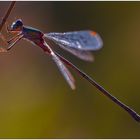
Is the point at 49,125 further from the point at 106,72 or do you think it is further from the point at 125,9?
the point at 125,9

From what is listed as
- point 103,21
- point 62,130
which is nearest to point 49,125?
point 62,130

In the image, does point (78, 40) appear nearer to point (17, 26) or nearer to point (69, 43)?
point (69, 43)

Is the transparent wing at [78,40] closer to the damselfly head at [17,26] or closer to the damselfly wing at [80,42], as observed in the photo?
the damselfly wing at [80,42]

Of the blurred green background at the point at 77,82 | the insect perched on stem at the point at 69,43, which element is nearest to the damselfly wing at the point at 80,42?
the insect perched on stem at the point at 69,43

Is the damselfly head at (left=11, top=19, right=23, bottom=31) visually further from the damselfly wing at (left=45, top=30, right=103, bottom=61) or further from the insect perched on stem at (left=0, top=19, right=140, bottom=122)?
the damselfly wing at (left=45, top=30, right=103, bottom=61)

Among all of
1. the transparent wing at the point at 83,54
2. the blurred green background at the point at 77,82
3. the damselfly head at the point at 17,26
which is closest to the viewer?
the damselfly head at the point at 17,26

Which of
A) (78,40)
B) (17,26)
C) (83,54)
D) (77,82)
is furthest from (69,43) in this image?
(77,82)
